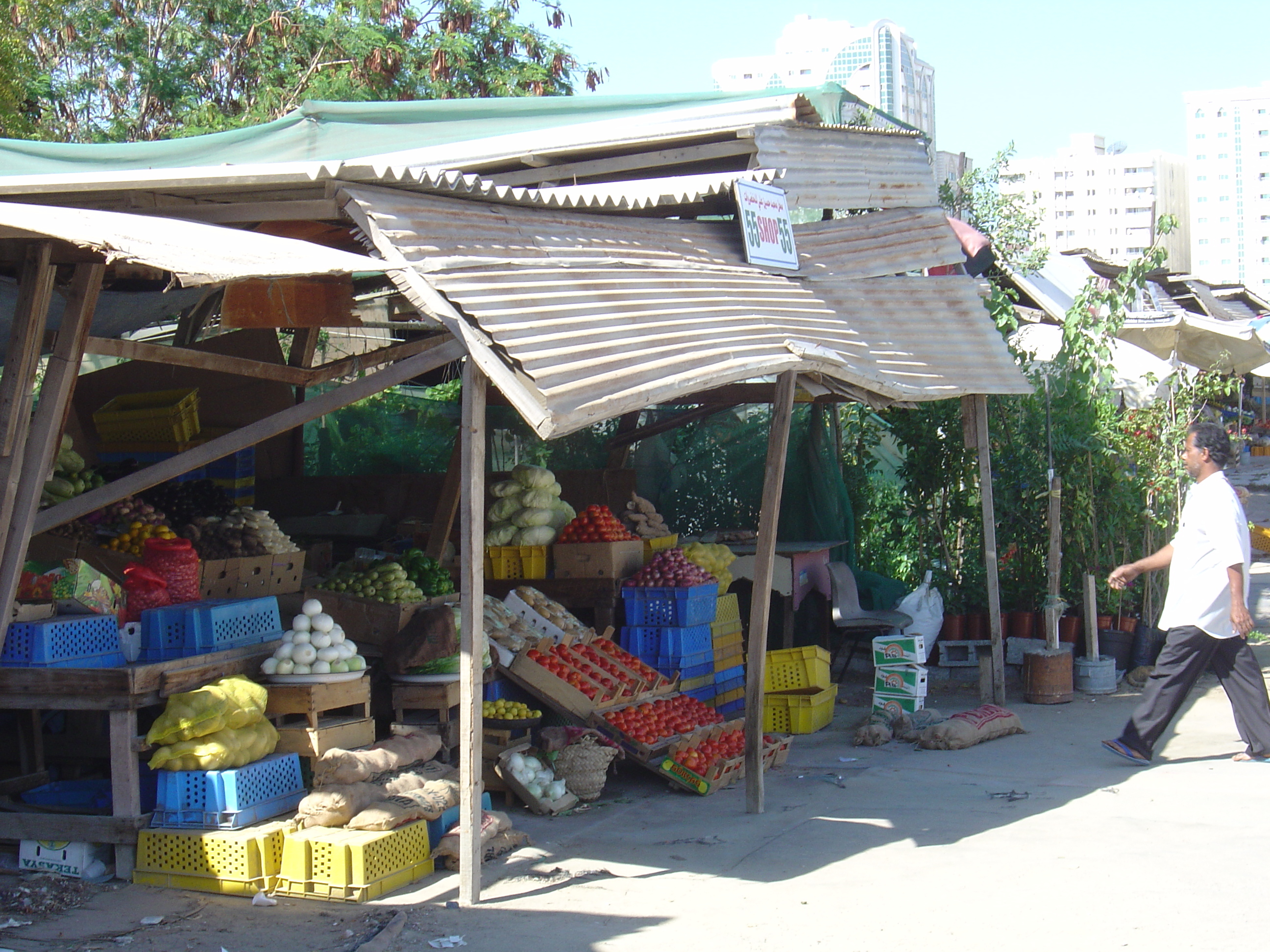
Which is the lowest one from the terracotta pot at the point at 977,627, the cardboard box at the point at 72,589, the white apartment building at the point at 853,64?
the terracotta pot at the point at 977,627

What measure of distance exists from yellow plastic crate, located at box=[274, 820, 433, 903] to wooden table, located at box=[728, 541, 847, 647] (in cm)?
510

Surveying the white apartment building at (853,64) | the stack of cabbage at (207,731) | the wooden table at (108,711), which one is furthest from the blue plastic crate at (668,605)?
the white apartment building at (853,64)

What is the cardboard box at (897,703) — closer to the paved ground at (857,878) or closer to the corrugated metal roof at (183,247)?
the paved ground at (857,878)

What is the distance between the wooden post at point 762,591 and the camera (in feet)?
20.1

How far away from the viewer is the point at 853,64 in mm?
124562

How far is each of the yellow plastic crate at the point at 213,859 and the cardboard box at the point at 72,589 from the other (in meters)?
1.08

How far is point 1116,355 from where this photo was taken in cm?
1307

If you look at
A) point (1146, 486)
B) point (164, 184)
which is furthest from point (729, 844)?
point (1146, 486)

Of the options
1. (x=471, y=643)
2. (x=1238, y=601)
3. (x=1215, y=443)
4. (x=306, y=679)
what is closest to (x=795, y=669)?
(x=1238, y=601)

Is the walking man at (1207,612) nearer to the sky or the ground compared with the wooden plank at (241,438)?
nearer to the ground

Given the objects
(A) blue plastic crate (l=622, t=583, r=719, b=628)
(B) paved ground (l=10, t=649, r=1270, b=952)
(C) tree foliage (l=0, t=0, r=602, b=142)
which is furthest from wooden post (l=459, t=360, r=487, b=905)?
(C) tree foliage (l=0, t=0, r=602, b=142)

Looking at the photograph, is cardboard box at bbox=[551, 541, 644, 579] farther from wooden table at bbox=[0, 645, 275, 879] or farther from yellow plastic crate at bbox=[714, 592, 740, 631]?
wooden table at bbox=[0, 645, 275, 879]

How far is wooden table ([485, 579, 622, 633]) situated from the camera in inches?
327

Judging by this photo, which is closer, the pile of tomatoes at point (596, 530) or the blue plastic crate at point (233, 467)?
the pile of tomatoes at point (596, 530)
